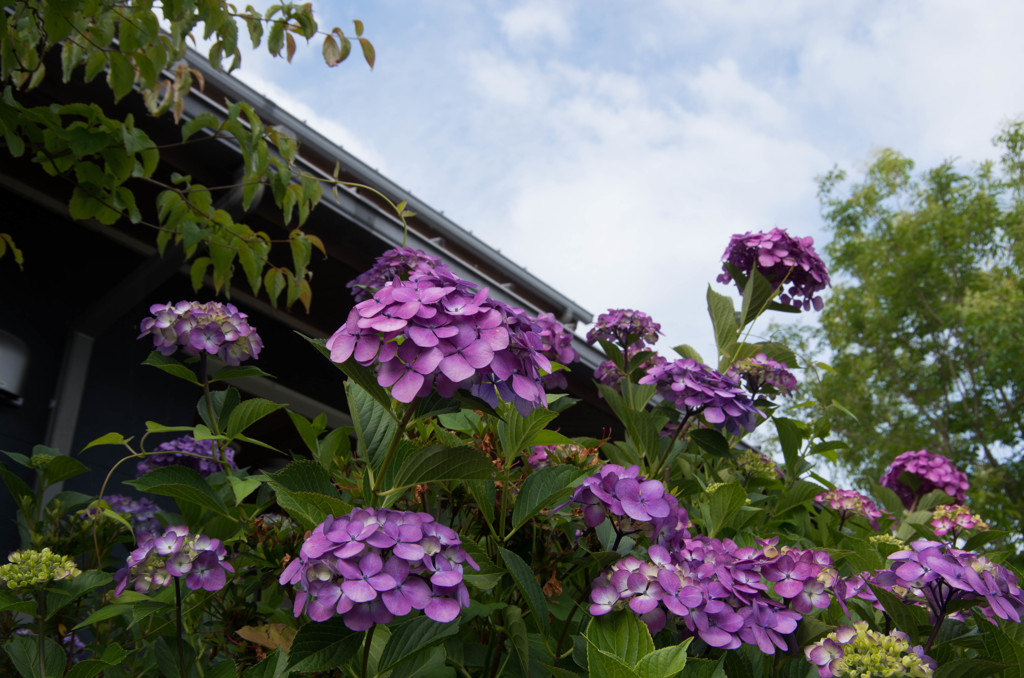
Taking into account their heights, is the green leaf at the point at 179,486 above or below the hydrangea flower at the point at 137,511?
above

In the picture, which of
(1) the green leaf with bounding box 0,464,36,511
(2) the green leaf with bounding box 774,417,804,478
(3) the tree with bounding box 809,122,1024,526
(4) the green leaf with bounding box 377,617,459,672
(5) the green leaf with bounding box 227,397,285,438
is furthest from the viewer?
(3) the tree with bounding box 809,122,1024,526

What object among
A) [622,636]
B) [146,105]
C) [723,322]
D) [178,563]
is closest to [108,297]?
[146,105]

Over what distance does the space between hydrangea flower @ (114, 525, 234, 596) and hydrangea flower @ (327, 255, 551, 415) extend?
52cm

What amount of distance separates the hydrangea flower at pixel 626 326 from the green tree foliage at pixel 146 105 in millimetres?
912

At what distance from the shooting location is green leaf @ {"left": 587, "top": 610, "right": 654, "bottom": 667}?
2.60 feet

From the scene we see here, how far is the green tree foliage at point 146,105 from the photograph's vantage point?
1688mm

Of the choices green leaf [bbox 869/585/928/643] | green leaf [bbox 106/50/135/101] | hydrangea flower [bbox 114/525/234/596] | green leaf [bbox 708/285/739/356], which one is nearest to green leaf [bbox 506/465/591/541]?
green leaf [bbox 869/585/928/643]

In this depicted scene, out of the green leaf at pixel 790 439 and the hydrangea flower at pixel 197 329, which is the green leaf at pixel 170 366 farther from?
the green leaf at pixel 790 439

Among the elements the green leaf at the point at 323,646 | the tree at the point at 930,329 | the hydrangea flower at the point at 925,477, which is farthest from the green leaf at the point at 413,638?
the tree at the point at 930,329

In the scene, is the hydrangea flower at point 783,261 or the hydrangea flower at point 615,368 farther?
the hydrangea flower at point 615,368

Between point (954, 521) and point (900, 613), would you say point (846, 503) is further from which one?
point (900, 613)

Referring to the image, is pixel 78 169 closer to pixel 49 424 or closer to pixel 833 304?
pixel 49 424

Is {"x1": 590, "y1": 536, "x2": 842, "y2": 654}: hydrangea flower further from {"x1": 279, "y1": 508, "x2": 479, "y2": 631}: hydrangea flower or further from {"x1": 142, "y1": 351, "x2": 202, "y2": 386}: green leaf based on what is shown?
{"x1": 142, "y1": 351, "x2": 202, "y2": 386}: green leaf

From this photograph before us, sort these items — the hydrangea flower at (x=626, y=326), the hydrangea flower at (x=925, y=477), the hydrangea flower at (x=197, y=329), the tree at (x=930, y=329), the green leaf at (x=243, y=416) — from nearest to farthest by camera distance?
the green leaf at (x=243, y=416)
the hydrangea flower at (x=197, y=329)
the hydrangea flower at (x=626, y=326)
the hydrangea flower at (x=925, y=477)
the tree at (x=930, y=329)
